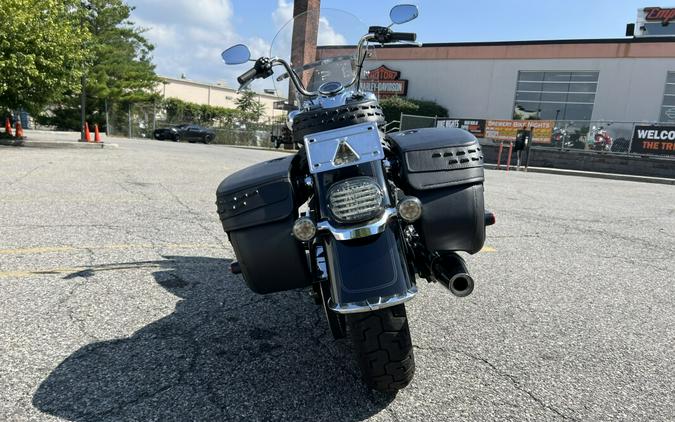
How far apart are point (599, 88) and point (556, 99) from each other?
226cm

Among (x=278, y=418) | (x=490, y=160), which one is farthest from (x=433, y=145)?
(x=490, y=160)

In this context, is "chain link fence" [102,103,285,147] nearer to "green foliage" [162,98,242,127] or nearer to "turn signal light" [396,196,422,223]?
"green foliage" [162,98,242,127]

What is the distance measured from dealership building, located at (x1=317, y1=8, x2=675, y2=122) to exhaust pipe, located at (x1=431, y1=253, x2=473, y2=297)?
2201 centimetres

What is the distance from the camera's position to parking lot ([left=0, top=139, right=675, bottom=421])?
205cm

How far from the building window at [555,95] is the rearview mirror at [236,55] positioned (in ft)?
88.2

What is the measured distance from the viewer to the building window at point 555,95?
83.2 ft

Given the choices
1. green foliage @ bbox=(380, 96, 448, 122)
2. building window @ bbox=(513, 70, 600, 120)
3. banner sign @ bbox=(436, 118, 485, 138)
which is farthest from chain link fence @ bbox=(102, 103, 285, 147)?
building window @ bbox=(513, 70, 600, 120)

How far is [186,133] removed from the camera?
32.2 m

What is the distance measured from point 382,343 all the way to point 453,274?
0.46 metres

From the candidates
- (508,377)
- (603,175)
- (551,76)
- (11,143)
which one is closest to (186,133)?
(11,143)

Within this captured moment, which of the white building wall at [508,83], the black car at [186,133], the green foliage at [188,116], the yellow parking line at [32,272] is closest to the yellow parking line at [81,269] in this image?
the yellow parking line at [32,272]

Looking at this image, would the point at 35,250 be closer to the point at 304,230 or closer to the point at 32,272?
the point at 32,272

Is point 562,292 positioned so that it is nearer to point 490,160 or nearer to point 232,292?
point 232,292

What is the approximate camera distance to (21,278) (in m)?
3.44
